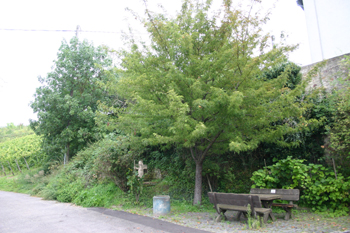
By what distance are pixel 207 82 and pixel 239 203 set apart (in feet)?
11.4

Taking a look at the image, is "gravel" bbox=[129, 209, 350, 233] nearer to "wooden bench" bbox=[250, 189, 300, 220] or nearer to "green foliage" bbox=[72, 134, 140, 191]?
"wooden bench" bbox=[250, 189, 300, 220]

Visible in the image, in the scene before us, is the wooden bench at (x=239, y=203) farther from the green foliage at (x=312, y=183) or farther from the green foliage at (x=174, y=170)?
the green foliage at (x=174, y=170)

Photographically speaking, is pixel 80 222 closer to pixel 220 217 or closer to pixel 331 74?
pixel 220 217

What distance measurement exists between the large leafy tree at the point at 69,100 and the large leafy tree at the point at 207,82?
8.87 metres

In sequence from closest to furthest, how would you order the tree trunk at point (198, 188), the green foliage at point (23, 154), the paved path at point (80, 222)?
the paved path at point (80, 222), the tree trunk at point (198, 188), the green foliage at point (23, 154)

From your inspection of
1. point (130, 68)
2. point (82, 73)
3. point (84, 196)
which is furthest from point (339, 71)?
point (82, 73)

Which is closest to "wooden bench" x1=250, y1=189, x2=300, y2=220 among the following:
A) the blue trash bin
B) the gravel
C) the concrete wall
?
the gravel

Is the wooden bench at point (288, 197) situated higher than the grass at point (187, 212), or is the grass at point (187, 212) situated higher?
the wooden bench at point (288, 197)

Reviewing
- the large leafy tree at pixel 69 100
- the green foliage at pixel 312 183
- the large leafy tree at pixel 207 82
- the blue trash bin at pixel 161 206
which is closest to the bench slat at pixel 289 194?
the green foliage at pixel 312 183

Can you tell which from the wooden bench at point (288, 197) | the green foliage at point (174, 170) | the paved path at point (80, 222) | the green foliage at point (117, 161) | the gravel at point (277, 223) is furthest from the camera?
the green foliage at point (174, 170)

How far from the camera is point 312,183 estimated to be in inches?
287

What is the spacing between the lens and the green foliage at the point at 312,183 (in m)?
6.78

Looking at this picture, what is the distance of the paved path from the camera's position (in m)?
6.11

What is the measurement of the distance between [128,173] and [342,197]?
6.92 m
